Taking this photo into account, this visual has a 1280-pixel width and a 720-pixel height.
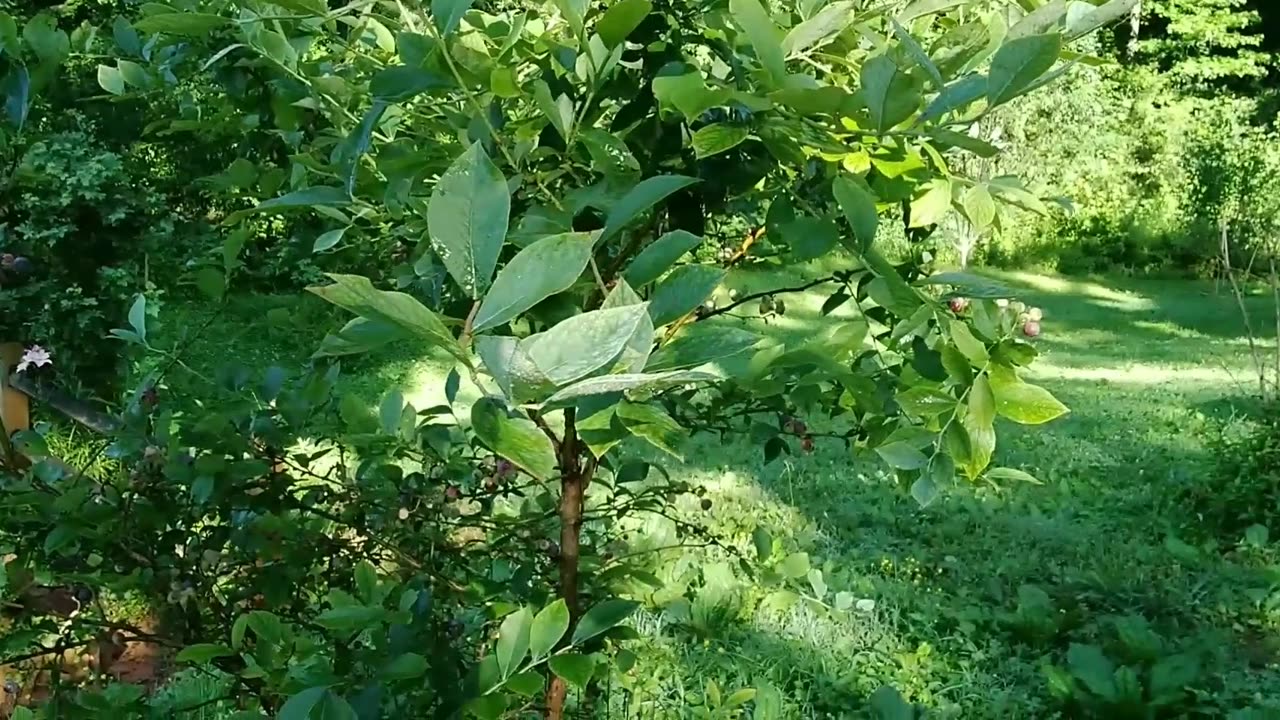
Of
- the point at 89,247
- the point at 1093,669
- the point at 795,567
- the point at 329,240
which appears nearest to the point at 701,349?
the point at 329,240

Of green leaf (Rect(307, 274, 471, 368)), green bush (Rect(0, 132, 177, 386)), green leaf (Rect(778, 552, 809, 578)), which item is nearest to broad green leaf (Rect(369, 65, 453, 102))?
green leaf (Rect(307, 274, 471, 368))

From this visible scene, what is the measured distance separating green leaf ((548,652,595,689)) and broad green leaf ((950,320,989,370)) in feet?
0.98

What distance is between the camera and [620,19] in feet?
2.00

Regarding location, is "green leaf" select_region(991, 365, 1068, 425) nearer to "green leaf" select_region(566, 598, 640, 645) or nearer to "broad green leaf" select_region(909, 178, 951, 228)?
"broad green leaf" select_region(909, 178, 951, 228)

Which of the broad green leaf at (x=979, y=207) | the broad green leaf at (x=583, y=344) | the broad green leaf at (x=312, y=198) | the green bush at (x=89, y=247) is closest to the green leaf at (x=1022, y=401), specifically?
the broad green leaf at (x=979, y=207)

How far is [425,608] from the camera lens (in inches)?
33.7

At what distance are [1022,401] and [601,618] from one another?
30 cm

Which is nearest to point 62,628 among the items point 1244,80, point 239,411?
point 239,411

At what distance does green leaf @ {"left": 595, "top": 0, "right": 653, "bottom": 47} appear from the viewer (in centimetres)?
60

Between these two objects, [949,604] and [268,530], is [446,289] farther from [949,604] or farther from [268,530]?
[949,604]

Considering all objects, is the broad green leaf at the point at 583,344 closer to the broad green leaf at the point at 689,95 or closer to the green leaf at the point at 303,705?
the broad green leaf at the point at 689,95

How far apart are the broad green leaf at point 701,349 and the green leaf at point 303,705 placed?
0.31 metres

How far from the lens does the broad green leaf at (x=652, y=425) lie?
0.49 m

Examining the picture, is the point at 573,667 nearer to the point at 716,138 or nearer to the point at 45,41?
the point at 716,138
